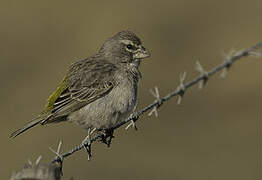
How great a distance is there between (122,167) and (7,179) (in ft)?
8.85

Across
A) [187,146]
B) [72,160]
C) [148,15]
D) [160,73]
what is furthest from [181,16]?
[72,160]

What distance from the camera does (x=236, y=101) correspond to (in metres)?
22.0

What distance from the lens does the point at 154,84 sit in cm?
2214

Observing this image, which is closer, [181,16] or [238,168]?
[238,168]

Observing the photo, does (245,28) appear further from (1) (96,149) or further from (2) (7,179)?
(2) (7,179)

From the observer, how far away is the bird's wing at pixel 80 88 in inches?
370

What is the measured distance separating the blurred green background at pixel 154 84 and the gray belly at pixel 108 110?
20.6 feet

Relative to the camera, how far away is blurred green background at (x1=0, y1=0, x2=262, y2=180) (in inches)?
675

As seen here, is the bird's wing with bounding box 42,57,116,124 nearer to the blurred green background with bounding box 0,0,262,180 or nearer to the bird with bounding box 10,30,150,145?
the bird with bounding box 10,30,150,145

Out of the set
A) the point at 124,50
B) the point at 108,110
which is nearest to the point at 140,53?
the point at 124,50

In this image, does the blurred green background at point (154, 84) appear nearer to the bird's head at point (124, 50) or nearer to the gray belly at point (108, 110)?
the bird's head at point (124, 50)

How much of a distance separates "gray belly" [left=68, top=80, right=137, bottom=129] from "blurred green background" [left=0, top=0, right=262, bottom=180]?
20.6 feet

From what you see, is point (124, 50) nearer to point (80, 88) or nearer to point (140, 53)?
point (140, 53)

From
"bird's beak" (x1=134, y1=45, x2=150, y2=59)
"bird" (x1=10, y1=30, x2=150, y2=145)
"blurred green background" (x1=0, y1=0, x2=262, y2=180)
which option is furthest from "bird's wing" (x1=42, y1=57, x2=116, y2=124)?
"blurred green background" (x1=0, y1=0, x2=262, y2=180)
